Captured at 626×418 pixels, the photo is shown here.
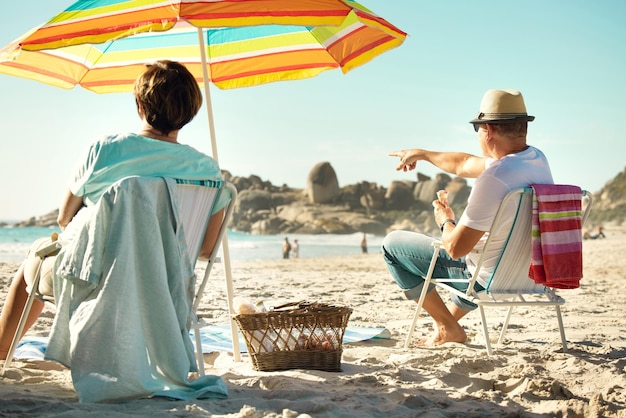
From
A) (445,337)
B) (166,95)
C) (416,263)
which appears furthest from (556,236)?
(166,95)

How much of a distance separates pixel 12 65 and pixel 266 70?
4.50 feet

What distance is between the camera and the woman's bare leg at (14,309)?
9.35 ft

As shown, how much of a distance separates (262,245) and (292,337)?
36.9 meters

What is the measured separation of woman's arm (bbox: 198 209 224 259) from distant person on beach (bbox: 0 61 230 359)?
20 centimetres

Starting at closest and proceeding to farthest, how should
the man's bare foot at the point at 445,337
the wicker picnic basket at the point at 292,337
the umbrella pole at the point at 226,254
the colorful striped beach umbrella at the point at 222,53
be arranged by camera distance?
the wicker picnic basket at the point at 292,337 < the umbrella pole at the point at 226,254 < the colorful striped beach umbrella at the point at 222,53 < the man's bare foot at the point at 445,337

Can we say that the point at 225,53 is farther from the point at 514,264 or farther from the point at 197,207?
the point at 514,264

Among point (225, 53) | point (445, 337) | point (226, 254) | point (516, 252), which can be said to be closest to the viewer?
point (516, 252)

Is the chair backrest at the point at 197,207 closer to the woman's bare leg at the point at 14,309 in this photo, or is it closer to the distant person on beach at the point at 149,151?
the distant person on beach at the point at 149,151

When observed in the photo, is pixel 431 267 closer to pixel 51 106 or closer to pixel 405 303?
pixel 405 303

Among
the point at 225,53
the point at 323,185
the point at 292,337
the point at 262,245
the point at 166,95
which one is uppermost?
the point at 323,185

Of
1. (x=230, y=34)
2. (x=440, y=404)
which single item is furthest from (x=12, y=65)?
(x=440, y=404)

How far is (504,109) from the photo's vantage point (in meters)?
3.18

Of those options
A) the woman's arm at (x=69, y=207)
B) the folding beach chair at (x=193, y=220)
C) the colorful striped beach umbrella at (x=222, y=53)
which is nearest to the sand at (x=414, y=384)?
the folding beach chair at (x=193, y=220)

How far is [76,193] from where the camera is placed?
2.51 m
